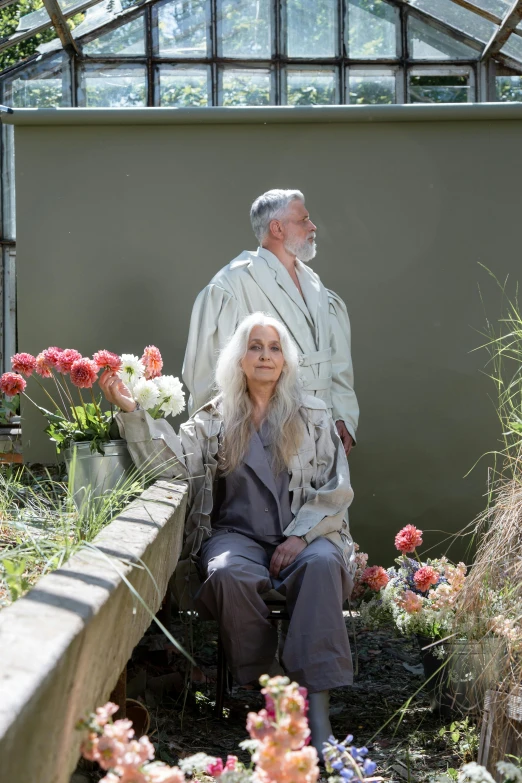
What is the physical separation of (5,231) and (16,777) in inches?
314

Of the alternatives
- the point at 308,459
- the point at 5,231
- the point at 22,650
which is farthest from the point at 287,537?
the point at 5,231

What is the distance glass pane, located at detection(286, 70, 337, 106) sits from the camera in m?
9.35

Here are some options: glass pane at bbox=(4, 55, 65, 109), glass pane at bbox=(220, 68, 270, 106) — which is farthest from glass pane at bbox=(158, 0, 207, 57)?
glass pane at bbox=(4, 55, 65, 109)

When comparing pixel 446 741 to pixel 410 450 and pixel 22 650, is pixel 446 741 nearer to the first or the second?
pixel 22 650

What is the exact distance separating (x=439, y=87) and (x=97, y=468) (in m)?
7.17

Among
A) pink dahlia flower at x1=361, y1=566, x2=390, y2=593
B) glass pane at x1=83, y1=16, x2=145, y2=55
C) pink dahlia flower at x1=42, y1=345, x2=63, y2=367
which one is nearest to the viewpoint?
pink dahlia flower at x1=42, y1=345, x2=63, y2=367

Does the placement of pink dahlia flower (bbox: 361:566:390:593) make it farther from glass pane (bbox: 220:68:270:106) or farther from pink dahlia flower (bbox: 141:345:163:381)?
glass pane (bbox: 220:68:270:106)

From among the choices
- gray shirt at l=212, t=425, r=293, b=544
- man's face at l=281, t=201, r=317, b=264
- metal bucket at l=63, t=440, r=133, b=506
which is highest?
man's face at l=281, t=201, r=317, b=264

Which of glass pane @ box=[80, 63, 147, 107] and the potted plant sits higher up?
glass pane @ box=[80, 63, 147, 107]

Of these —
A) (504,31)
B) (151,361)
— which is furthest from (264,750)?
(504,31)

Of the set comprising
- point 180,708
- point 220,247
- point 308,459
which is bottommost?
point 180,708

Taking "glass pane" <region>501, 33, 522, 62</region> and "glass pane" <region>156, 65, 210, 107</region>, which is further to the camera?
"glass pane" <region>156, 65, 210, 107</region>

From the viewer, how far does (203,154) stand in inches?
206

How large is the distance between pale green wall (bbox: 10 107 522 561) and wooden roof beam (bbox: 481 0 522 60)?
9.94 feet
